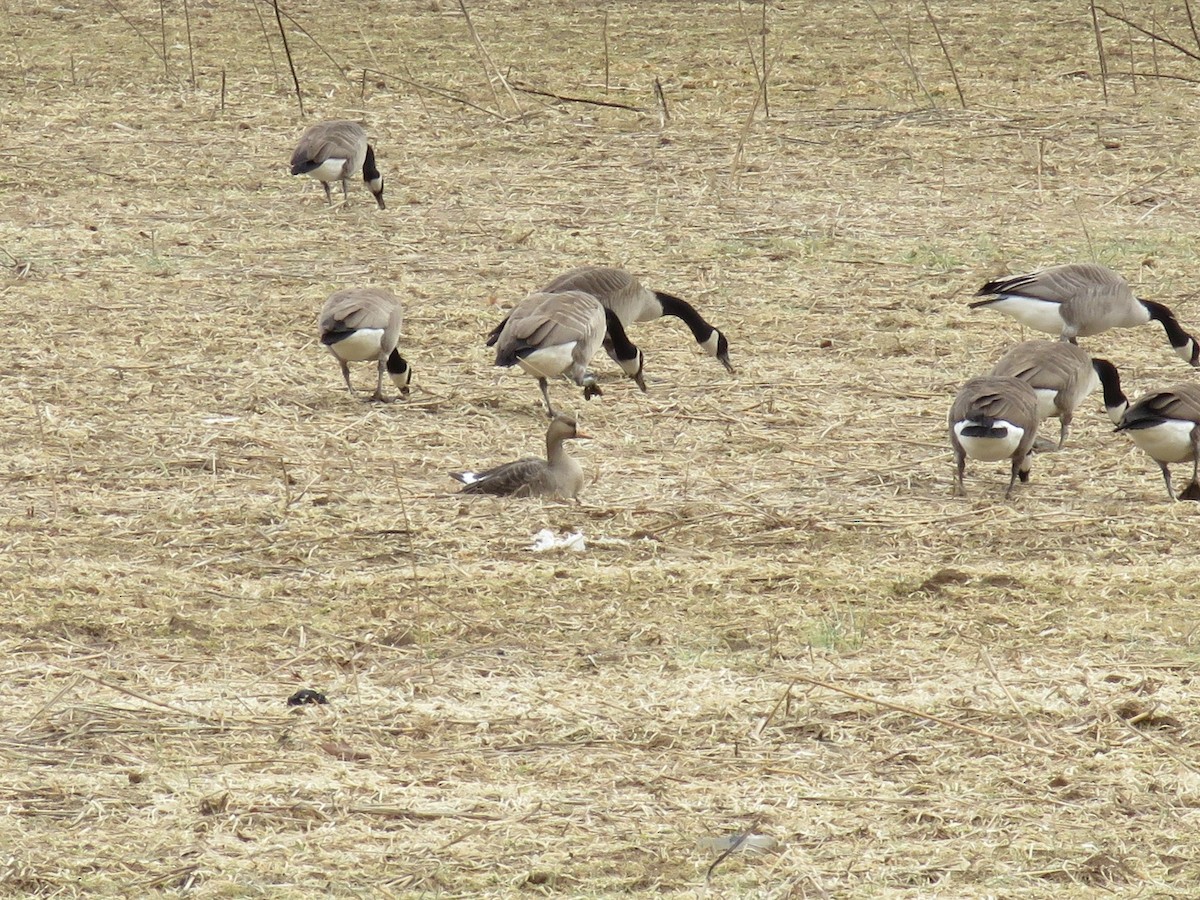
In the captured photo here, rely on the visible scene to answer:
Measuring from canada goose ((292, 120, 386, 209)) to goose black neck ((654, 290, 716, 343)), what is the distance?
3915 mm

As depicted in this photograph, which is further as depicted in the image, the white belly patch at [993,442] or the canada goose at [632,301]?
the canada goose at [632,301]

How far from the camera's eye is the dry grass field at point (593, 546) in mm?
4410

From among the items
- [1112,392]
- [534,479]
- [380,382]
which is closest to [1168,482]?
[1112,392]

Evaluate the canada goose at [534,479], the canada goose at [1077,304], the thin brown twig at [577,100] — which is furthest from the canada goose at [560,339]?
the thin brown twig at [577,100]

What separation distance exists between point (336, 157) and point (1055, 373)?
6.93m

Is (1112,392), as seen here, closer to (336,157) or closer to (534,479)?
(534,479)

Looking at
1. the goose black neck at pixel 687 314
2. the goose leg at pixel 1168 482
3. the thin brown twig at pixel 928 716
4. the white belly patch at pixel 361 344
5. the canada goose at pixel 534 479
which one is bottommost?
the goose black neck at pixel 687 314

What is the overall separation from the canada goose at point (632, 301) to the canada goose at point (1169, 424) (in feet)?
8.75

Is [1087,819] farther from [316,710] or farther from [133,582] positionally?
[133,582]

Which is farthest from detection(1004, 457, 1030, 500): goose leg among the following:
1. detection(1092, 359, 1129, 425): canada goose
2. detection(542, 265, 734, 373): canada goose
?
detection(542, 265, 734, 373): canada goose

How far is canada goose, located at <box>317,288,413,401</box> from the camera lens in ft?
28.4

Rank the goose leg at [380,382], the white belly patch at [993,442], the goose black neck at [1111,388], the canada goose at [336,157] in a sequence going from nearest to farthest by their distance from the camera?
the white belly patch at [993,442]
the goose black neck at [1111,388]
the goose leg at [380,382]
the canada goose at [336,157]

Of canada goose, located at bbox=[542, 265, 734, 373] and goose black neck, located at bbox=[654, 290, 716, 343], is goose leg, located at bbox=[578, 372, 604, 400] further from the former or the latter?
goose black neck, located at bbox=[654, 290, 716, 343]

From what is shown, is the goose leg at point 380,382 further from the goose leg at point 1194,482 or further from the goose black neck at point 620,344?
the goose leg at point 1194,482
